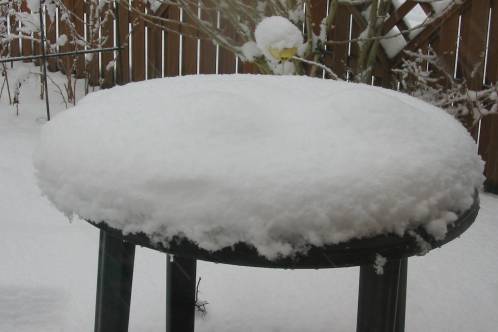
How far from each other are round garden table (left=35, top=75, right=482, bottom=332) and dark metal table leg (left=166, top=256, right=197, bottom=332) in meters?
0.31

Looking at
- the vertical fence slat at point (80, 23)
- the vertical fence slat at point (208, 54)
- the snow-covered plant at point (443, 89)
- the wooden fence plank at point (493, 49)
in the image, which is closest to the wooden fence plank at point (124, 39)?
the vertical fence slat at point (80, 23)

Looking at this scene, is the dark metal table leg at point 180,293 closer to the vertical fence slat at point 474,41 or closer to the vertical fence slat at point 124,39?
the vertical fence slat at point 474,41

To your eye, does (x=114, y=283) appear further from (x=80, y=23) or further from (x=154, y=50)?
(x=80, y=23)

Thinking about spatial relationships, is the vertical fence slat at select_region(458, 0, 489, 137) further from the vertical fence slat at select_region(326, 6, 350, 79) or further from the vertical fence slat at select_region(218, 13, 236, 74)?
the vertical fence slat at select_region(218, 13, 236, 74)

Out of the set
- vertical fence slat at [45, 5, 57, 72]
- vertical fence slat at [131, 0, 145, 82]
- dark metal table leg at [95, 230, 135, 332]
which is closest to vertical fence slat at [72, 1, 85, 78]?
vertical fence slat at [45, 5, 57, 72]

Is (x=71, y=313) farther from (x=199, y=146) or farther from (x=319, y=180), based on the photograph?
(x=319, y=180)

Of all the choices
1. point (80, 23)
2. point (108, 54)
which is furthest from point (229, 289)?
point (80, 23)

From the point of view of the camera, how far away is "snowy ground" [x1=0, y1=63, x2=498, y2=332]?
6.75ft

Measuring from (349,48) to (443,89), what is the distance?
0.75 meters

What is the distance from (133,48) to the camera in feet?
18.0

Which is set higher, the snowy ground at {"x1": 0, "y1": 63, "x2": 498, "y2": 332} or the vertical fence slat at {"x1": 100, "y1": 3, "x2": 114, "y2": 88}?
the vertical fence slat at {"x1": 100, "y1": 3, "x2": 114, "y2": 88}

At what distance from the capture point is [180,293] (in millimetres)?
1524

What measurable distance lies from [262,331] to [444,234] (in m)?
1.21

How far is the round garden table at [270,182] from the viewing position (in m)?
0.85
